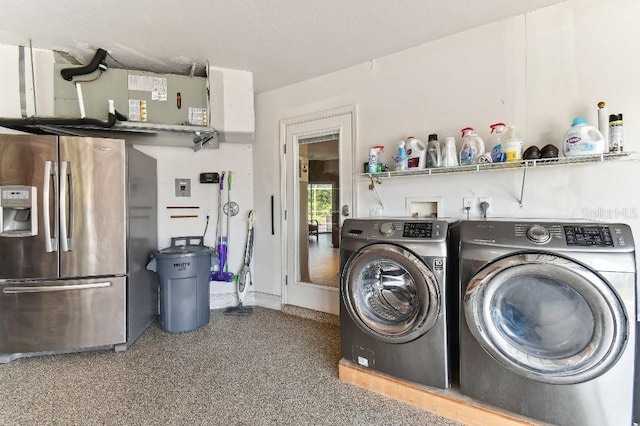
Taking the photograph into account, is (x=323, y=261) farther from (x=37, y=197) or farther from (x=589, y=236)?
(x=37, y=197)

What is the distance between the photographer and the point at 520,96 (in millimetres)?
1950

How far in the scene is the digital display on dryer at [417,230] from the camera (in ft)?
5.24

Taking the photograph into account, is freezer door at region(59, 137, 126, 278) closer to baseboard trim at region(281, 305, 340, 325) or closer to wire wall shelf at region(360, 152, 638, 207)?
baseboard trim at region(281, 305, 340, 325)

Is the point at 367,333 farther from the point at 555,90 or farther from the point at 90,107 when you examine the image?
the point at 90,107

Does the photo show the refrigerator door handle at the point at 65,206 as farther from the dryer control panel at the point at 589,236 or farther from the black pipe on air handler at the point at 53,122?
the dryer control panel at the point at 589,236

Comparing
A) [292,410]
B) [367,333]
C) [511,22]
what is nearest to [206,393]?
[292,410]

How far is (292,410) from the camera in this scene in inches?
61.7

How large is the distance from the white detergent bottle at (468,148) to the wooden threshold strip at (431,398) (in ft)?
4.60

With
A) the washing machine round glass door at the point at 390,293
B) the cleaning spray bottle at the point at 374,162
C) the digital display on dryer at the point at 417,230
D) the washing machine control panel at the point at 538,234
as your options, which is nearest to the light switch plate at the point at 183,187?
the cleaning spray bottle at the point at 374,162

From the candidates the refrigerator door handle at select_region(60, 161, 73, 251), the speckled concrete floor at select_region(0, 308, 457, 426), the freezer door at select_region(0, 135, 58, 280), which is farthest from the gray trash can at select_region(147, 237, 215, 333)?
the freezer door at select_region(0, 135, 58, 280)

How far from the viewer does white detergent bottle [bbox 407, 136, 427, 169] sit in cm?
215

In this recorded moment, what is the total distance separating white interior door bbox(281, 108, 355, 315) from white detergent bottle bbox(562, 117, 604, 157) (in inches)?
59.9

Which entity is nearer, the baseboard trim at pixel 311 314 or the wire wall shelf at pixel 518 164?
the wire wall shelf at pixel 518 164

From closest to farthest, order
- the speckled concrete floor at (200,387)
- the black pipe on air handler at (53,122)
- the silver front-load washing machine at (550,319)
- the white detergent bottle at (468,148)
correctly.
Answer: the silver front-load washing machine at (550,319)
the speckled concrete floor at (200,387)
the white detergent bottle at (468,148)
the black pipe on air handler at (53,122)
